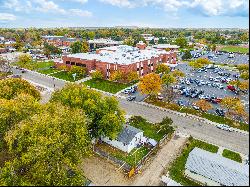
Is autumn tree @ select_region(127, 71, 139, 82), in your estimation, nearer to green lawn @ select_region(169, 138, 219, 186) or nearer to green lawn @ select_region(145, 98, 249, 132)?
green lawn @ select_region(145, 98, 249, 132)

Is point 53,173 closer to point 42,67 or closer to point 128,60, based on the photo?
point 128,60

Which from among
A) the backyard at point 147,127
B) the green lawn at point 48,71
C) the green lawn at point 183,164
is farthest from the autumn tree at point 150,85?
the green lawn at point 48,71

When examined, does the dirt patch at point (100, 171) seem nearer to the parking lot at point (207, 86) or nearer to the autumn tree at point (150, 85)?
the autumn tree at point (150, 85)

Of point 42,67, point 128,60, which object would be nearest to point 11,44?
point 42,67

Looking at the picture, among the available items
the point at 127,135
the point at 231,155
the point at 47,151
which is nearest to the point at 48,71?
the point at 127,135

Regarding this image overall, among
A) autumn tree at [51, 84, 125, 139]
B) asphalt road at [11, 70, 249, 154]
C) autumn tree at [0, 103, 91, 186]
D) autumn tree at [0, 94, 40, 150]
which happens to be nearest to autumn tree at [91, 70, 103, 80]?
asphalt road at [11, 70, 249, 154]

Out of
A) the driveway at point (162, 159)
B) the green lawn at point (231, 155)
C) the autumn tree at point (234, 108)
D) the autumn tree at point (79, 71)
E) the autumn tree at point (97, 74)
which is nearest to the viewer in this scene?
the driveway at point (162, 159)
